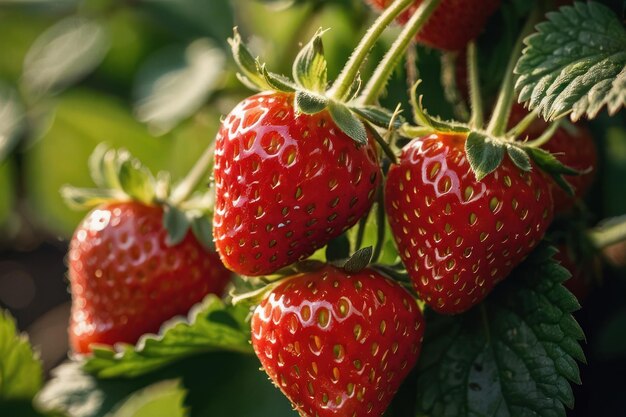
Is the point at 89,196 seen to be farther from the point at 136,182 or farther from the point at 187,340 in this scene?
the point at 187,340

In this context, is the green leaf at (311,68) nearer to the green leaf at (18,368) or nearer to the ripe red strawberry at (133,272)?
the ripe red strawberry at (133,272)

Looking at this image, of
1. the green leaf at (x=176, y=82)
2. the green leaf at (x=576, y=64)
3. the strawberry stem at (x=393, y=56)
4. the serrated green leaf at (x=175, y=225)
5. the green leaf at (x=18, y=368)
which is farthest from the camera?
the green leaf at (x=176, y=82)

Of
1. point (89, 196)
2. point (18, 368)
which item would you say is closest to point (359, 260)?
point (89, 196)

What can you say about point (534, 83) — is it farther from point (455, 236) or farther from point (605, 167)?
point (605, 167)

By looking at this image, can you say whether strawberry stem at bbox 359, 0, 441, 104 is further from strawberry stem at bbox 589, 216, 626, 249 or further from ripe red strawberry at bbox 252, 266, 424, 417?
strawberry stem at bbox 589, 216, 626, 249

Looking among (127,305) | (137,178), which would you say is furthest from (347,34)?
(127,305)

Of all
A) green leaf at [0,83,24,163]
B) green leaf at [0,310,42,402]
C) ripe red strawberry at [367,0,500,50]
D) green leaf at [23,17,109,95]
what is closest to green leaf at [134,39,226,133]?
green leaf at [23,17,109,95]

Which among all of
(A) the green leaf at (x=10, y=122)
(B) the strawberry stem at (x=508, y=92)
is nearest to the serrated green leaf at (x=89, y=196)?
(B) the strawberry stem at (x=508, y=92)
